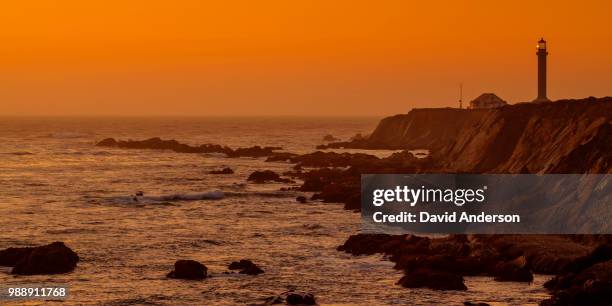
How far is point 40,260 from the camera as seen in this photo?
120 feet

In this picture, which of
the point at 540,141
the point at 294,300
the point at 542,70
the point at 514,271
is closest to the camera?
the point at 294,300

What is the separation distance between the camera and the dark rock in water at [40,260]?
1432 inches

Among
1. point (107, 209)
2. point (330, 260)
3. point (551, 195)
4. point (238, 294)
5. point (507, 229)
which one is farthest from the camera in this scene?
point (107, 209)

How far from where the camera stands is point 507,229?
4294cm

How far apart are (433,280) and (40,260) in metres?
15.0

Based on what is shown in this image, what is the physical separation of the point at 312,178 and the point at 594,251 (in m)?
43.7

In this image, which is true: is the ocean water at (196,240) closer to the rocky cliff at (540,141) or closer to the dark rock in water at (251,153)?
the rocky cliff at (540,141)

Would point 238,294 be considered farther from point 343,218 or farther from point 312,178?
point 312,178

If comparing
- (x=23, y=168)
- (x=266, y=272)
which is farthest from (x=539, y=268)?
(x=23, y=168)

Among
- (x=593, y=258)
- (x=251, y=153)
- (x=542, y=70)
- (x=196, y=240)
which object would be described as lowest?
(x=251, y=153)

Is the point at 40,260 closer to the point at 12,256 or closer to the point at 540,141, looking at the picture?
the point at 12,256

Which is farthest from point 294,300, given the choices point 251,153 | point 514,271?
point 251,153

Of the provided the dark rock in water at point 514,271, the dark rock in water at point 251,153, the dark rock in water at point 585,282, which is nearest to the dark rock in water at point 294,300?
the dark rock in water at point 585,282

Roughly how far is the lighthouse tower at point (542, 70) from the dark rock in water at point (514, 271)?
51.5 m
